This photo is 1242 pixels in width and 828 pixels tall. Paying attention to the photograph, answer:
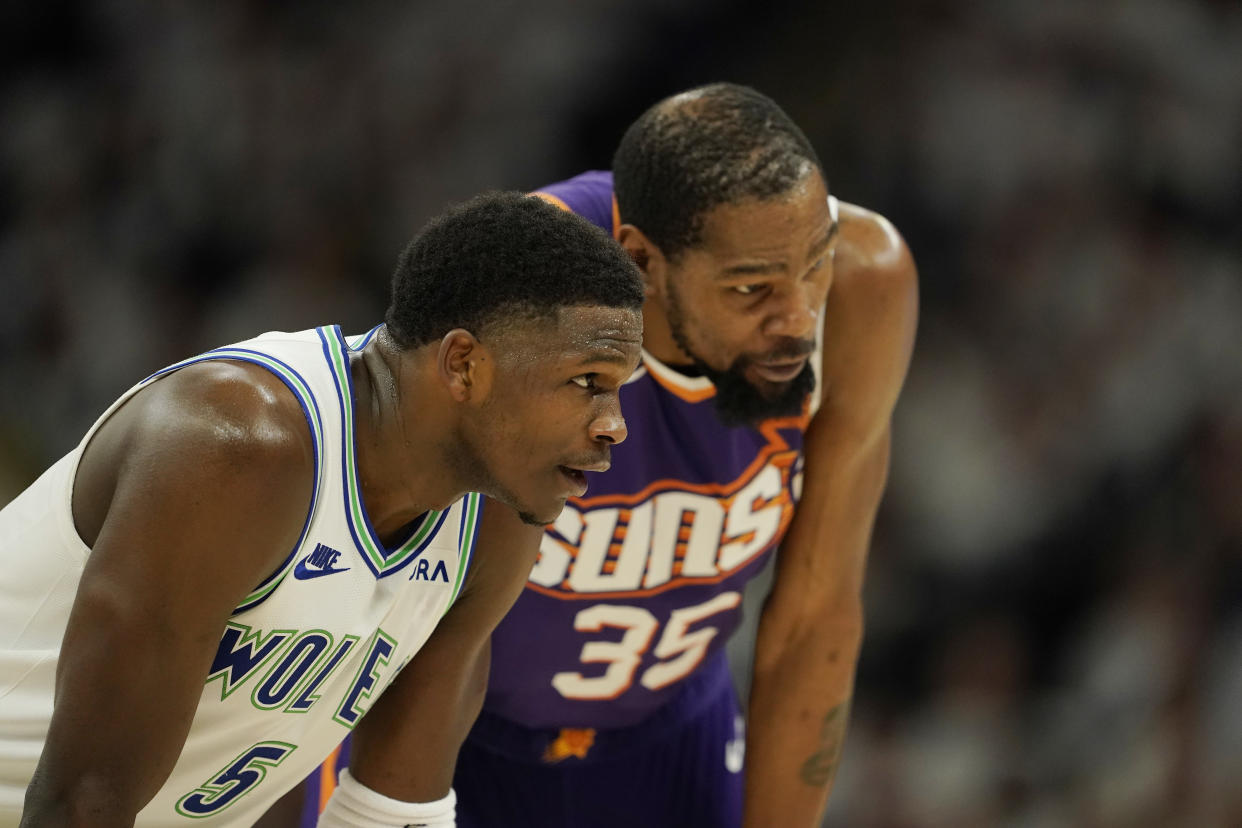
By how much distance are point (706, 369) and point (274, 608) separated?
3.25 ft

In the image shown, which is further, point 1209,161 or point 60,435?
point 1209,161

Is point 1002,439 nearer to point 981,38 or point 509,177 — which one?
point 981,38

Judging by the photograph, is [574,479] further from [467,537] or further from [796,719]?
[796,719]

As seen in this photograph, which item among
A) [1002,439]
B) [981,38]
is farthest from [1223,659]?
[981,38]

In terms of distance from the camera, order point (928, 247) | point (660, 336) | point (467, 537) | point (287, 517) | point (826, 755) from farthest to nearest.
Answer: point (928, 247), point (826, 755), point (660, 336), point (467, 537), point (287, 517)

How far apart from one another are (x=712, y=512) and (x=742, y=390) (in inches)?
10.1

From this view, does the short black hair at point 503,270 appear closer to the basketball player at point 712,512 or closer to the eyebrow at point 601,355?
the eyebrow at point 601,355

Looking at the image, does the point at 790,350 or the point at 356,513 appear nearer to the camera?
the point at 356,513

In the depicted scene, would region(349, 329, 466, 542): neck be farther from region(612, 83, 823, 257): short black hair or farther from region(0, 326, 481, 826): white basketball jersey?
region(612, 83, 823, 257): short black hair

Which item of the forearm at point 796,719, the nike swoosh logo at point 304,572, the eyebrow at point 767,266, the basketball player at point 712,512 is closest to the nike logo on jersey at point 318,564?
the nike swoosh logo at point 304,572

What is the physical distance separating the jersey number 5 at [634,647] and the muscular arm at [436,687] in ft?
1.84

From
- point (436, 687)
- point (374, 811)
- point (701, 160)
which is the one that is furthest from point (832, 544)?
point (374, 811)

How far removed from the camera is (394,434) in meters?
1.79

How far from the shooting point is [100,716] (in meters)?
1.49
